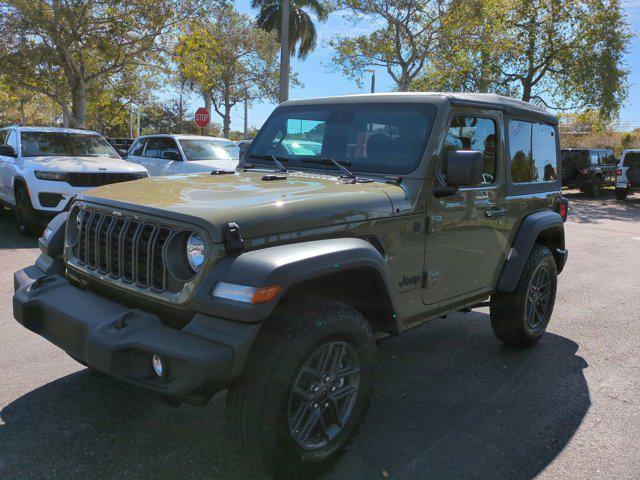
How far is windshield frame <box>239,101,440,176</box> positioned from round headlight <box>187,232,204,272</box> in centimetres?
131

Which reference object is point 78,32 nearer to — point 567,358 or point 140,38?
point 140,38

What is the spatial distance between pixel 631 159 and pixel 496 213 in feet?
59.8

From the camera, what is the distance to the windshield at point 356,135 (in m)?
3.32

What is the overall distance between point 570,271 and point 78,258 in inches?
268

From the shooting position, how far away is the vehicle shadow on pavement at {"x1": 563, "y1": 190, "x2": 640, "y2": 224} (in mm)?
14883

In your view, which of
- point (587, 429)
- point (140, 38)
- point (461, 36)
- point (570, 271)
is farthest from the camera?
point (461, 36)

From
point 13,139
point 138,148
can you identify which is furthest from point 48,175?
point 138,148

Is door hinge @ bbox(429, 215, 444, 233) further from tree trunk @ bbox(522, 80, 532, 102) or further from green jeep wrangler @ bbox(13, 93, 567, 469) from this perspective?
tree trunk @ bbox(522, 80, 532, 102)

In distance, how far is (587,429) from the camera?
3.26 meters

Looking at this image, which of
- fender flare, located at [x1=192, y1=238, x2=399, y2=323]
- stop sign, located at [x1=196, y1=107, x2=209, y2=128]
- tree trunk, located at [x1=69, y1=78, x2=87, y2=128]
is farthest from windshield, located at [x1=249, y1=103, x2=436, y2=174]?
stop sign, located at [x1=196, y1=107, x2=209, y2=128]

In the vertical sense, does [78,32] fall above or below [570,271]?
above

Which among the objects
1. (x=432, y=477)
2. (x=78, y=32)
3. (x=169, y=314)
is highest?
(x=78, y=32)

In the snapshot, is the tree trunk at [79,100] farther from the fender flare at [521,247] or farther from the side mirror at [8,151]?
the fender flare at [521,247]

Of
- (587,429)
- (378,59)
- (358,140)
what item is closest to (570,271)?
(587,429)
